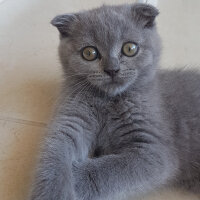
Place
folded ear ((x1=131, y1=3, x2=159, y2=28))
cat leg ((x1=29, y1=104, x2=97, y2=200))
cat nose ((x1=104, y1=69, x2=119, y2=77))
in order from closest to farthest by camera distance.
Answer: cat leg ((x1=29, y1=104, x2=97, y2=200))
cat nose ((x1=104, y1=69, x2=119, y2=77))
folded ear ((x1=131, y1=3, x2=159, y2=28))

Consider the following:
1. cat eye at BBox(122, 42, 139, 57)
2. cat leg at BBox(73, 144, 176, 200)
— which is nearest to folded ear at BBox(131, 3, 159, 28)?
cat eye at BBox(122, 42, 139, 57)

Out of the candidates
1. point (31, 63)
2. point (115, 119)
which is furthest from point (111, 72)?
point (31, 63)

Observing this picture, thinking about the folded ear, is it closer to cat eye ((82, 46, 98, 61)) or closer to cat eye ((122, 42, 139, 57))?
cat eye ((122, 42, 139, 57))

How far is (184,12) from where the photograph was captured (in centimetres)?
245

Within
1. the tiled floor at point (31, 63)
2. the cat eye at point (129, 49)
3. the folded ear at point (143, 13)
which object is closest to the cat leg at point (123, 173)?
the tiled floor at point (31, 63)

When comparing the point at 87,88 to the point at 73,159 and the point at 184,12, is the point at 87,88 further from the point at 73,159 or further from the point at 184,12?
the point at 184,12

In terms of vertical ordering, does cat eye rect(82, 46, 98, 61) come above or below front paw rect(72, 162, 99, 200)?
above

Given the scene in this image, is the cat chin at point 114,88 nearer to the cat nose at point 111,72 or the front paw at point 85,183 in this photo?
the cat nose at point 111,72

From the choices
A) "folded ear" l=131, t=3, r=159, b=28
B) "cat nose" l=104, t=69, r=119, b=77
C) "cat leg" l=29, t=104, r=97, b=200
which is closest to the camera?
"cat leg" l=29, t=104, r=97, b=200

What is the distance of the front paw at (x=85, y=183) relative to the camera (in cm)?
124

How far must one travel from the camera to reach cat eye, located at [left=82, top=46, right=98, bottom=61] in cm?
138

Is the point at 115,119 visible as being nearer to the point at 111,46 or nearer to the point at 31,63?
the point at 111,46

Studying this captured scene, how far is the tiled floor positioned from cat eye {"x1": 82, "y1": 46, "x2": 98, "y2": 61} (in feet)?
1.59

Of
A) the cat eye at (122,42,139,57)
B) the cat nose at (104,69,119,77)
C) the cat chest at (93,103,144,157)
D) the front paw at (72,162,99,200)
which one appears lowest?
the front paw at (72,162,99,200)
